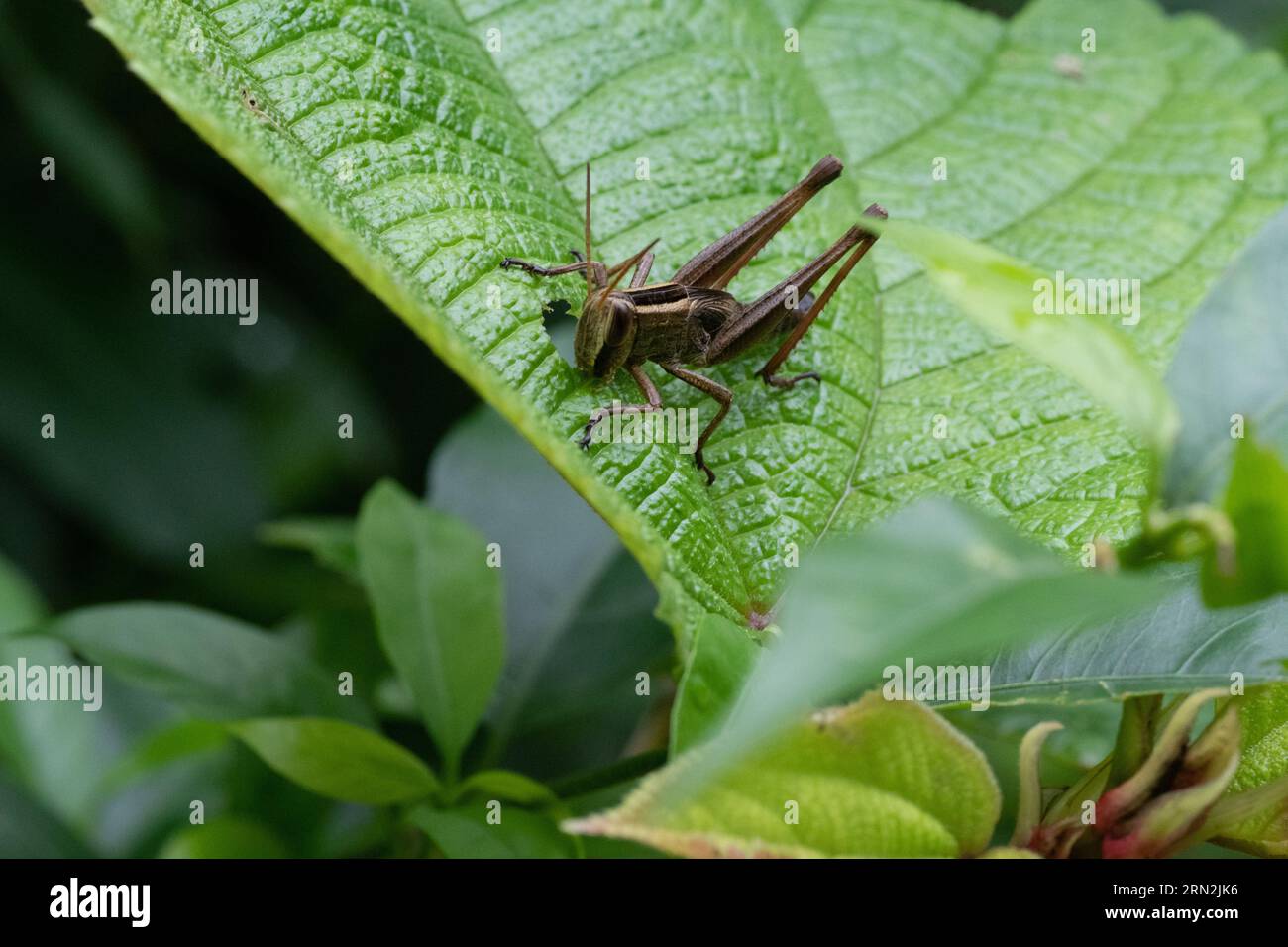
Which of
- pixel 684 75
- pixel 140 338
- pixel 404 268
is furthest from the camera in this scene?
pixel 140 338

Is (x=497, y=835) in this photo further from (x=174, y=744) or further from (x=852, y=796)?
(x=174, y=744)

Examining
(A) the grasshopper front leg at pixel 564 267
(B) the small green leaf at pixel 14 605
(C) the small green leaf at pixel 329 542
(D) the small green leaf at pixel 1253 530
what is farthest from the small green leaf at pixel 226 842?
(D) the small green leaf at pixel 1253 530

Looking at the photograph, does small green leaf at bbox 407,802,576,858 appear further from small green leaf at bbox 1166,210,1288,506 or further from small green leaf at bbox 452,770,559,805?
small green leaf at bbox 1166,210,1288,506

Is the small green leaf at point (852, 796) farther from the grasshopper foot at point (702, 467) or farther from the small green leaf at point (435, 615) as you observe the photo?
the small green leaf at point (435, 615)

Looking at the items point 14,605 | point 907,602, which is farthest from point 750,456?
point 14,605
